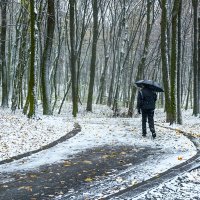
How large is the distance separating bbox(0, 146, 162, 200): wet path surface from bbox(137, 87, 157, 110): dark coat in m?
2.55

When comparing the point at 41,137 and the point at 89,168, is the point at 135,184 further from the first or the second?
the point at 41,137

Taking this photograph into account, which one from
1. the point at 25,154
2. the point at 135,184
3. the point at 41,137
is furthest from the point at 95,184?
the point at 41,137

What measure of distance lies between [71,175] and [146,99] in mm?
5501

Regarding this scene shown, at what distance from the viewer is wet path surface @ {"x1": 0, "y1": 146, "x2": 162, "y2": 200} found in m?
6.28

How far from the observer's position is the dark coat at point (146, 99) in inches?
483

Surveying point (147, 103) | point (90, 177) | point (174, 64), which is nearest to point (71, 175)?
point (90, 177)

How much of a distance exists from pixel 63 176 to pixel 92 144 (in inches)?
151

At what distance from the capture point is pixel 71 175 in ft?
24.5

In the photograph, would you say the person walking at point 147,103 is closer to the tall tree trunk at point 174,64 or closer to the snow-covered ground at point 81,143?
the snow-covered ground at point 81,143

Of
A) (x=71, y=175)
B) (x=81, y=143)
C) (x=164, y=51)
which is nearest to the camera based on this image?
(x=71, y=175)

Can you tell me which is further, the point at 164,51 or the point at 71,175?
the point at 164,51

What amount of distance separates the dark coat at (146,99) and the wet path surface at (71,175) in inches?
100

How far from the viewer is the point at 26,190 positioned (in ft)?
21.1

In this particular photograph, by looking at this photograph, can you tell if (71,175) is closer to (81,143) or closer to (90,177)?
(90,177)
